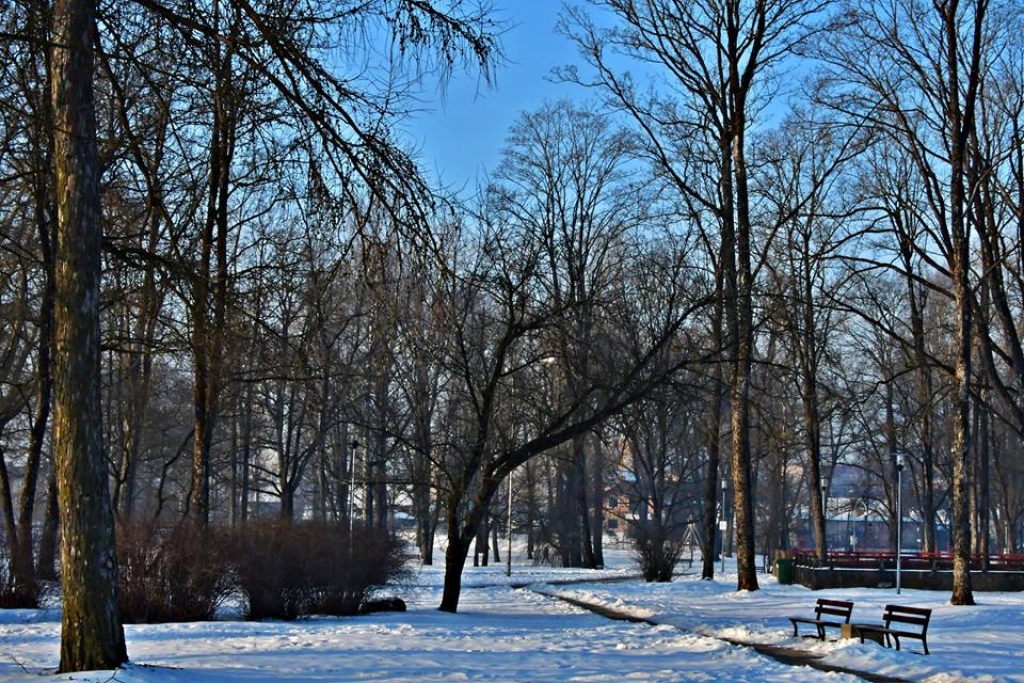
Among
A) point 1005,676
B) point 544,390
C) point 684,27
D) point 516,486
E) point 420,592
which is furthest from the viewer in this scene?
point 516,486

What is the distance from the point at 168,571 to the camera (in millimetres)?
18531

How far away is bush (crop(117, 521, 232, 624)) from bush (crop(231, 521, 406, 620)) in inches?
20.2

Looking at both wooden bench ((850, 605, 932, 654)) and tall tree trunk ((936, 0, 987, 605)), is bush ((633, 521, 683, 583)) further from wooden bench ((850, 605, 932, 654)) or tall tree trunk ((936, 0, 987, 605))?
wooden bench ((850, 605, 932, 654))

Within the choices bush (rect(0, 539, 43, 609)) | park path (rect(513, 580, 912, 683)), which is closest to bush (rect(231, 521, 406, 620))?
bush (rect(0, 539, 43, 609))

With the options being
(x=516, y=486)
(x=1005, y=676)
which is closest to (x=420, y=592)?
(x=1005, y=676)

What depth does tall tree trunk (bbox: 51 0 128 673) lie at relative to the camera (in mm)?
9641

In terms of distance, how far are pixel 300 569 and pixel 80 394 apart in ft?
34.8

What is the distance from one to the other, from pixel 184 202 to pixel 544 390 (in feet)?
36.4

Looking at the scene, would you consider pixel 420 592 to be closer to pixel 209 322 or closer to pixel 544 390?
pixel 544 390

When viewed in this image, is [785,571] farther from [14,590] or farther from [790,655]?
[14,590]

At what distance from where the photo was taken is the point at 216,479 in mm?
47688

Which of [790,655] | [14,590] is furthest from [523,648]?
[14,590]

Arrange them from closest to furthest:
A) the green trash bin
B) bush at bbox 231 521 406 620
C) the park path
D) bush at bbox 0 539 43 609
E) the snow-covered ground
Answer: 1. the snow-covered ground
2. the park path
3. bush at bbox 231 521 406 620
4. bush at bbox 0 539 43 609
5. the green trash bin

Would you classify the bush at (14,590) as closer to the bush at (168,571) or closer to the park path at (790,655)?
the bush at (168,571)
